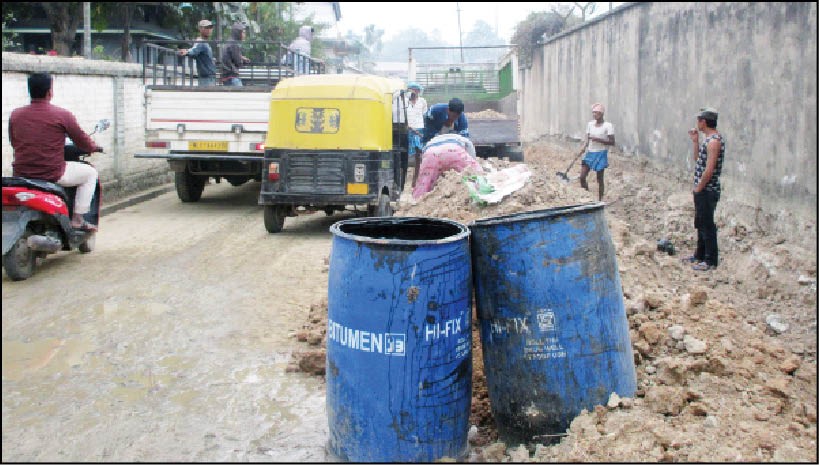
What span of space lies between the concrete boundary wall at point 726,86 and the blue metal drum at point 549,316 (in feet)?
17.3

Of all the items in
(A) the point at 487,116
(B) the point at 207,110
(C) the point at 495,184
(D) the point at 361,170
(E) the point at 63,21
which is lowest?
(C) the point at 495,184

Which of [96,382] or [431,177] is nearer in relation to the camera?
[96,382]

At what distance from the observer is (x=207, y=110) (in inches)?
468

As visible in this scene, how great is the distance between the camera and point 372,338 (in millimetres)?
3363

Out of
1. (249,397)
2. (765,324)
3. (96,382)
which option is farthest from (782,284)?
(96,382)

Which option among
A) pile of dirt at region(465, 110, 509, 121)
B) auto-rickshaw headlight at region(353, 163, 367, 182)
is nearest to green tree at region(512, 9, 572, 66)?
pile of dirt at region(465, 110, 509, 121)

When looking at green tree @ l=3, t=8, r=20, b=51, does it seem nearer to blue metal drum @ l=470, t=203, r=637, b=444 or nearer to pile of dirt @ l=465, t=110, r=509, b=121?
pile of dirt @ l=465, t=110, r=509, b=121

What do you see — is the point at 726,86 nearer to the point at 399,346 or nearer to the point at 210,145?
the point at 210,145

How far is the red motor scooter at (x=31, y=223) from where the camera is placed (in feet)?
23.4

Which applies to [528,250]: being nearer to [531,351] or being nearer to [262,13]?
[531,351]

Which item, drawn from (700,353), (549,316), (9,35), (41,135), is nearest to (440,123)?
(41,135)

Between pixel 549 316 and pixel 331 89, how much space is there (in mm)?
6940

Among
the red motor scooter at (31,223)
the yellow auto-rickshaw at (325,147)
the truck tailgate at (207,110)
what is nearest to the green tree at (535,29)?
the truck tailgate at (207,110)

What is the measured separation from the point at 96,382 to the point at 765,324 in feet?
17.0
